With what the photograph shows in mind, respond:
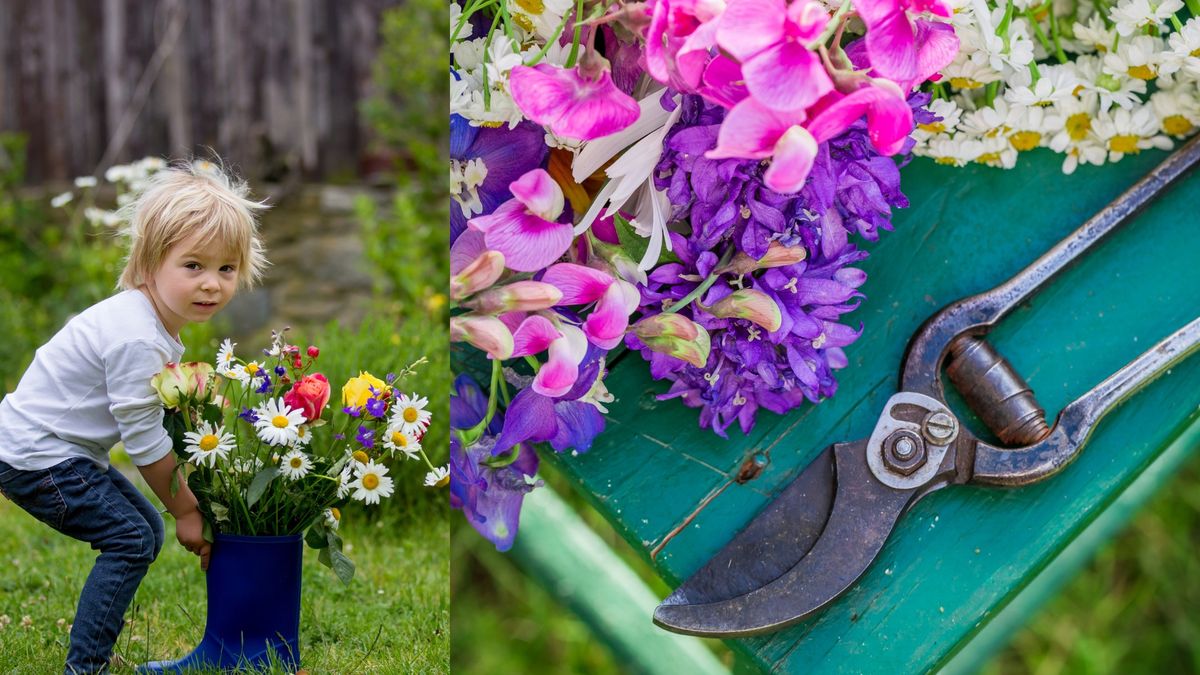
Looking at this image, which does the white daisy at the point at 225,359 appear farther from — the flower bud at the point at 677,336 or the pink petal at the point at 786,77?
the pink petal at the point at 786,77

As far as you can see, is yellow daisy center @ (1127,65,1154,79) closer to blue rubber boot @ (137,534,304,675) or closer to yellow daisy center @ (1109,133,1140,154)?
yellow daisy center @ (1109,133,1140,154)

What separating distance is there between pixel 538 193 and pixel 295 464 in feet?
1.29

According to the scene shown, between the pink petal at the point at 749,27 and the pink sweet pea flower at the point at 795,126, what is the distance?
0.03 metres

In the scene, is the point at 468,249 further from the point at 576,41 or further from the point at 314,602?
the point at 314,602

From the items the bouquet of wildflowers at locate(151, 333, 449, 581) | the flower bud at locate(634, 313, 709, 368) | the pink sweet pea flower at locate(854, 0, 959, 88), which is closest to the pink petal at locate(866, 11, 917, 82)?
the pink sweet pea flower at locate(854, 0, 959, 88)

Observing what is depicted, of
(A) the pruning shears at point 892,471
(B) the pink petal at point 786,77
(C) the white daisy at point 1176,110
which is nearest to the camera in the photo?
(B) the pink petal at point 786,77

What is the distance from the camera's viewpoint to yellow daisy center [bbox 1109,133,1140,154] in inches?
39.2

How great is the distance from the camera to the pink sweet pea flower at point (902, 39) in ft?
2.36

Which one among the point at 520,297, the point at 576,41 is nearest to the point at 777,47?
the point at 576,41

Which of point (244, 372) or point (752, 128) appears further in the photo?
point (244, 372)

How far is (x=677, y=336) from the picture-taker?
811mm

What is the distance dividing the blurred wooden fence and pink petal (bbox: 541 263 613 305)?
10.7 feet

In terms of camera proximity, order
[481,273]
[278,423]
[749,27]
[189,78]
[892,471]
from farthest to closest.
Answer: [189,78]
[278,423]
[892,471]
[481,273]
[749,27]

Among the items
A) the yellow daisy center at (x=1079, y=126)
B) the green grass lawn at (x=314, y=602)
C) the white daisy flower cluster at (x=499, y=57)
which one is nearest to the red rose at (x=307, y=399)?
the green grass lawn at (x=314, y=602)
